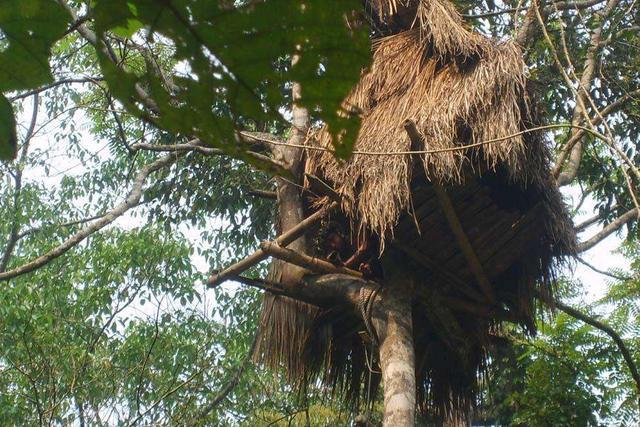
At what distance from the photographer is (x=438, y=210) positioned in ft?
13.4

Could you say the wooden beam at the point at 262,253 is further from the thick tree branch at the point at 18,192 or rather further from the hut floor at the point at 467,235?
the thick tree branch at the point at 18,192

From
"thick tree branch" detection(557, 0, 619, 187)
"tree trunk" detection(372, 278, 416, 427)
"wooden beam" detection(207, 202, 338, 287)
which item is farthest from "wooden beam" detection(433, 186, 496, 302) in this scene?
"thick tree branch" detection(557, 0, 619, 187)

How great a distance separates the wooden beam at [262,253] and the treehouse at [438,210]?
4 centimetres

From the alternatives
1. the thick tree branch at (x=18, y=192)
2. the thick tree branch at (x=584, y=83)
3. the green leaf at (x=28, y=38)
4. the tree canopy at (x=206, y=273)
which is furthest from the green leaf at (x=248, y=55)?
the thick tree branch at (x=18, y=192)

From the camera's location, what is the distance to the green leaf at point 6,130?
0.68 metres

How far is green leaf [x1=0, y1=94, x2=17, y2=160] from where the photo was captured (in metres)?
0.68

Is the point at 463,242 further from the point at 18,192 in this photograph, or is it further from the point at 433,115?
the point at 18,192

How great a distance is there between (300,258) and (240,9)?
3.52 m

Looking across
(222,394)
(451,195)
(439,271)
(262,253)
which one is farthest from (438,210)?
(222,394)

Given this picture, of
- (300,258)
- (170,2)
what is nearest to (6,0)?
(170,2)

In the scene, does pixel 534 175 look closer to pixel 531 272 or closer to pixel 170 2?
pixel 531 272

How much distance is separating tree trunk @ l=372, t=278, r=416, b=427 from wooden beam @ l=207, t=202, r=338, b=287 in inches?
18.2

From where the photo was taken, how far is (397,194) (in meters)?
3.79

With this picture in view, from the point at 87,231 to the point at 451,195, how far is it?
1.83 m
